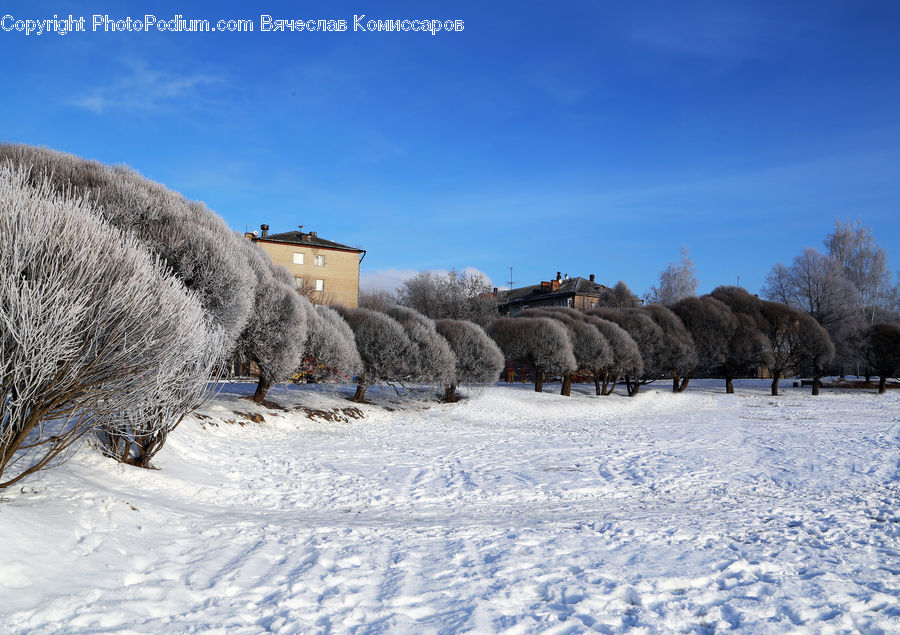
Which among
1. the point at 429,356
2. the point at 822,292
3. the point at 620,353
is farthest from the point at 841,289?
the point at 429,356

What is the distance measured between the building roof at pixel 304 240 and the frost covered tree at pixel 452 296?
8966mm

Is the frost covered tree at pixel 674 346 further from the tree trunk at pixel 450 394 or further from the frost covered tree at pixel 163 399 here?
the frost covered tree at pixel 163 399

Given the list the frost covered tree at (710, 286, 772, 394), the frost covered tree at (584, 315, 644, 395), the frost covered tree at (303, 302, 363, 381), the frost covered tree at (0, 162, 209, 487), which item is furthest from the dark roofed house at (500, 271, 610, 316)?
the frost covered tree at (0, 162, 209, 487)

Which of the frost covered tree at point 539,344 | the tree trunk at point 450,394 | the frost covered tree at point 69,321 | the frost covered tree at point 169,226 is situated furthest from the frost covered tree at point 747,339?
the frost covered tree at point 69,321

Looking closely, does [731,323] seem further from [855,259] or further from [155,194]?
[155,194]

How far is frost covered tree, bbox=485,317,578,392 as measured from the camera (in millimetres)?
36000

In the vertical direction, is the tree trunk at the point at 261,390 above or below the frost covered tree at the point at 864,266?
below

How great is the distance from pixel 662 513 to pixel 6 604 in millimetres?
9045

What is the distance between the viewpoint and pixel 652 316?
4550 centimetres

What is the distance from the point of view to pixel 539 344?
1423 inches

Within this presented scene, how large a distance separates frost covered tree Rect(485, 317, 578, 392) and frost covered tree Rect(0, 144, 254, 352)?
21.7 meters

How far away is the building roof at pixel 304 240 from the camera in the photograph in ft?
213

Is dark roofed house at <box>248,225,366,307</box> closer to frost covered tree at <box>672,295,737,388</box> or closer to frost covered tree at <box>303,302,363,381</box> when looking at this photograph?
frost covered tree at <box>672,295,737,388</box>

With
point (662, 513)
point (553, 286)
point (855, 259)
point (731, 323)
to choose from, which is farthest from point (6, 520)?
point (553, 286)
